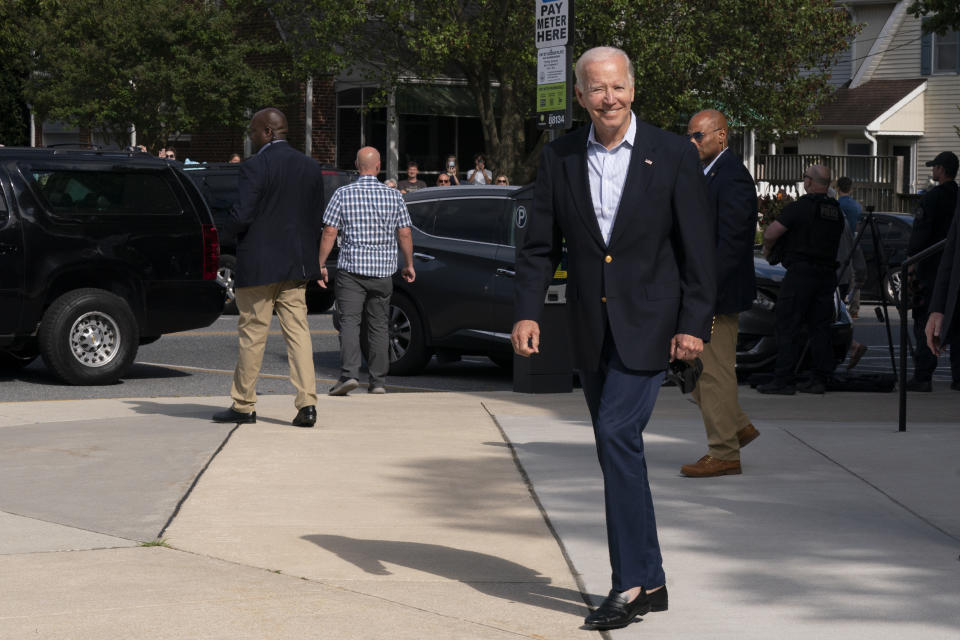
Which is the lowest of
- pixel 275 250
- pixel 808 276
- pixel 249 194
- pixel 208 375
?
pixel 208 375

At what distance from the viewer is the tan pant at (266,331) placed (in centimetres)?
971

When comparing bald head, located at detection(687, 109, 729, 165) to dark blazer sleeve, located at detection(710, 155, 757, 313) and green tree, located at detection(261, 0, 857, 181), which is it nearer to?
dark blazer sleeve, located at detection(710, 155, 757, 313)

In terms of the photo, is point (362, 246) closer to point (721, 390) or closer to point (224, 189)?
point (721, 390)

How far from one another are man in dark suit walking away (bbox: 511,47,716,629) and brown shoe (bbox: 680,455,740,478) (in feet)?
9.06

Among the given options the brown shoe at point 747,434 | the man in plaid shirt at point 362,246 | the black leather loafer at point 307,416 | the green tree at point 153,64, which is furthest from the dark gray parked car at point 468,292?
the green tree at point 153,64

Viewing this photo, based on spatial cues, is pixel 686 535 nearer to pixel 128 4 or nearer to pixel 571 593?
pixel 571 593

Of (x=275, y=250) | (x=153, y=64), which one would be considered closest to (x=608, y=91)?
(x=275, y=250)

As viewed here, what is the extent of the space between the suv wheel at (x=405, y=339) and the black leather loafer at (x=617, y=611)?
815 cm

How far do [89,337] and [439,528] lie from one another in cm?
656

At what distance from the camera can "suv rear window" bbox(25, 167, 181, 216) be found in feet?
40.8

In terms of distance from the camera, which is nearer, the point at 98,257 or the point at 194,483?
the point at 194,483

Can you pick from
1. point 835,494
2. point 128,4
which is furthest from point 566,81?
point 128,4

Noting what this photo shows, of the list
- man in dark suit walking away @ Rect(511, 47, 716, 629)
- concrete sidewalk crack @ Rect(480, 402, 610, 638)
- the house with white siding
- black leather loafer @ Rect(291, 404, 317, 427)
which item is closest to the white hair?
man in dark suit walking away @ Rect(511, 47, 716, 629)

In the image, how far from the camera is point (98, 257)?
1252 cm
